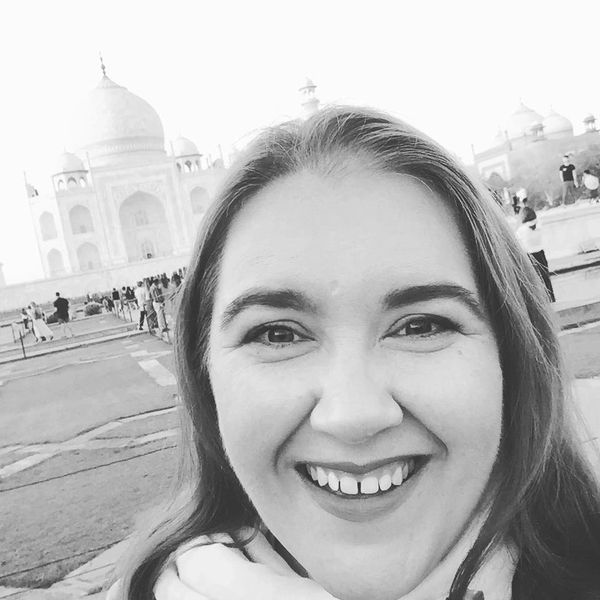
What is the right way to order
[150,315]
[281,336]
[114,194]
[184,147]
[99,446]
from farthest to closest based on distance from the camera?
[184,147] → [114,194] → [150,315] → [99,446] → [281,336]

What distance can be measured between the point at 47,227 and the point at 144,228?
4571mm

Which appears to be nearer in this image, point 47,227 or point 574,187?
point 574,187

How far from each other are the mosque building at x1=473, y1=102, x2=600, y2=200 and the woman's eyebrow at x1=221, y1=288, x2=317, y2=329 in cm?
1669

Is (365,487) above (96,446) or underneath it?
above

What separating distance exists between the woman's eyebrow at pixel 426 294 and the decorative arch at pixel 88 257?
2905 centimetres

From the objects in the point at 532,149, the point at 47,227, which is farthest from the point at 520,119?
the point at 47,227

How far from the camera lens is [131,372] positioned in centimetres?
482

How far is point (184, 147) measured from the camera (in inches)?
1236

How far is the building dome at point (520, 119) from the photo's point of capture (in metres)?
26.9

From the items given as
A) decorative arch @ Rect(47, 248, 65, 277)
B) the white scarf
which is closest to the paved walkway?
the white scarf

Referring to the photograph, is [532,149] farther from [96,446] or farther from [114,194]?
[96,446]

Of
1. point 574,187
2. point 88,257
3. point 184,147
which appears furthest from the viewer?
point 184,147

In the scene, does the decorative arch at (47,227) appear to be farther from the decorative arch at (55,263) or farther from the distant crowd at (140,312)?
the distant crowd at (140,312)

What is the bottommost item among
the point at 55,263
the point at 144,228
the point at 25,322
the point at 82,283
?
the point at 25,322
